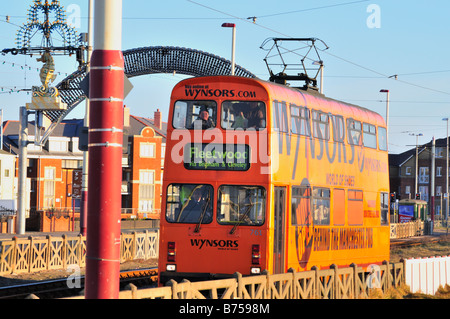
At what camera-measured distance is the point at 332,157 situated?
21875 millimetres

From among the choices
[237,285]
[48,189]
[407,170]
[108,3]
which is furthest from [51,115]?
[407,170]

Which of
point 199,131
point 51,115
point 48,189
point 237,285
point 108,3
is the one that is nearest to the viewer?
point 108,3

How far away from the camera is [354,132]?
23.5m

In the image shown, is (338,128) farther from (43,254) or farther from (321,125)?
(43,254)

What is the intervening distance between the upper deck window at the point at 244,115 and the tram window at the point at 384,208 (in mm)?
8986

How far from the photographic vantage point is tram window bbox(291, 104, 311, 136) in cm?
1973

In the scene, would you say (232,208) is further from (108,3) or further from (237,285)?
(108,3)

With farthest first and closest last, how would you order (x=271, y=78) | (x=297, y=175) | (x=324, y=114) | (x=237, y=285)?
(x=271, y=78), (x=324, y=114), (x=297, y=175), (x=237, y=285)

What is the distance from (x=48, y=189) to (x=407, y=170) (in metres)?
70.9

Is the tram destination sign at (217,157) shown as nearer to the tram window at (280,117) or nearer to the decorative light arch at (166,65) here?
the tram window at (280,117)

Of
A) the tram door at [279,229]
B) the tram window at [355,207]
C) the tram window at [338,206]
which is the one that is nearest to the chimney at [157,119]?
the tram window at [355,207]

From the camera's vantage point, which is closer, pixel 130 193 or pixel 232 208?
pixel 232 208
